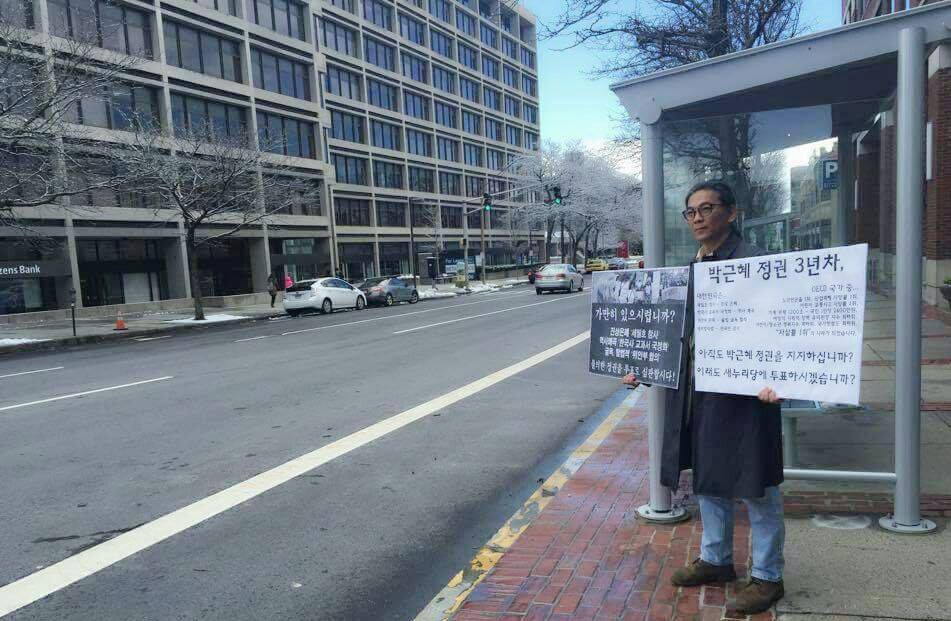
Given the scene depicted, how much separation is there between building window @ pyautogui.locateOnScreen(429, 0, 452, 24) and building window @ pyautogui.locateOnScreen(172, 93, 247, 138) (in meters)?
35.3

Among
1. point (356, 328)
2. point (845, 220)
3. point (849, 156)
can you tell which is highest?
point (849, 156)

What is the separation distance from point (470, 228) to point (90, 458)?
68.0m

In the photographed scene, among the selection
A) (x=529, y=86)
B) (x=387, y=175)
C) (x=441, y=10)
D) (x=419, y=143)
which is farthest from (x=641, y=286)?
(x=529, y=86)

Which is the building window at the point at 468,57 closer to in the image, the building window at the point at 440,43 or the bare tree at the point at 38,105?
the building window at the point at 440,43

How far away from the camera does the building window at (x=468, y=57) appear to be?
7322cm

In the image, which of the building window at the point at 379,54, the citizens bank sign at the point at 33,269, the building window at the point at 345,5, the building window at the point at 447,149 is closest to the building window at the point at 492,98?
the building window at the point at 447,149

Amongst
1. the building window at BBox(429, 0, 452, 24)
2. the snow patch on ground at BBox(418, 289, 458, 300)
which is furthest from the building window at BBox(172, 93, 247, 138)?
the building window at BBox(429, 0, 452, 24)

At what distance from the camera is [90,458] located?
6.34 metres

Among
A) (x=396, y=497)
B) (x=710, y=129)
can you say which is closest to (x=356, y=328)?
(x=396, y=497)

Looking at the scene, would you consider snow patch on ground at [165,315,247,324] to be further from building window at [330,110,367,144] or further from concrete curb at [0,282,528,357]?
building window at [330,110,367,144]

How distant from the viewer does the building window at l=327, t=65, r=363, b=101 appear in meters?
52.6

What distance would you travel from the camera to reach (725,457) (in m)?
3.04

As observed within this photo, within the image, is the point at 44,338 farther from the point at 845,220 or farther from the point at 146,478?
the point at 845,220

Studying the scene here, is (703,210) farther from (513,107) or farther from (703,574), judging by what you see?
(513,107)
